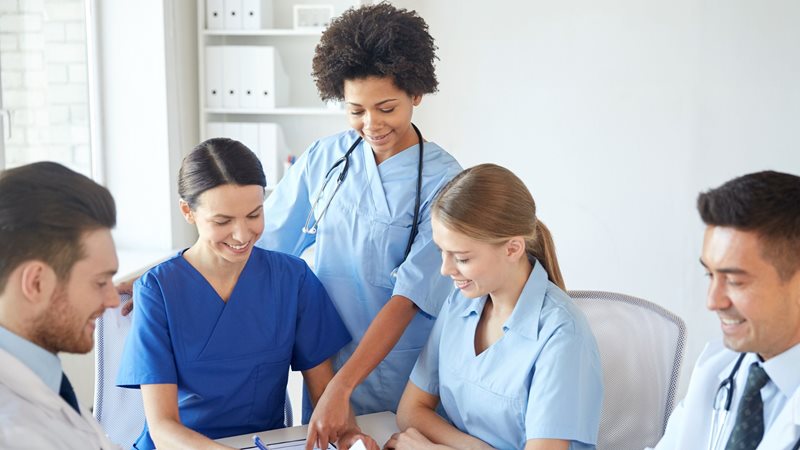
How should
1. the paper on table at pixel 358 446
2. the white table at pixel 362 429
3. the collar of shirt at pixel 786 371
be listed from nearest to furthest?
the collar of shirt at pixel 786 371
the paper on table at pixel 358 446
the white table at pixel 362 429

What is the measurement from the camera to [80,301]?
1.16m

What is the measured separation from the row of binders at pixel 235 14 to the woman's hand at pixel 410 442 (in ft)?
8.19

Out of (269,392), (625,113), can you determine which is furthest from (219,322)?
(625,113)

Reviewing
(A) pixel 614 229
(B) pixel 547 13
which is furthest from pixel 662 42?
(A) pixel 614 229

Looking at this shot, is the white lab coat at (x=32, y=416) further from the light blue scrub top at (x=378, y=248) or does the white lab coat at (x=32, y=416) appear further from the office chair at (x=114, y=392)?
the light blue scrub top at (x=378, y=248)

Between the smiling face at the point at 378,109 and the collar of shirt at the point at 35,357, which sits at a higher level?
the smiling face at the point at 378,109

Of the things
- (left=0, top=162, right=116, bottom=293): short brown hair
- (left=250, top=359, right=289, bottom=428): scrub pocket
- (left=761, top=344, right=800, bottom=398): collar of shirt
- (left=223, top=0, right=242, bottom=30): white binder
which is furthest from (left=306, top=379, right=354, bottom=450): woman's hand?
(left=223, top=0, right=242, bottom=30): white binder

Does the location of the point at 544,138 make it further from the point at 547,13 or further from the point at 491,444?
the point at 491,444

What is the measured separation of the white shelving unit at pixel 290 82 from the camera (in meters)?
3.76

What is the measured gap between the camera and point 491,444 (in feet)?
5.24

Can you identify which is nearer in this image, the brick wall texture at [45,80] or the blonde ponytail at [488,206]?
the blonde ponytail at [488,206]

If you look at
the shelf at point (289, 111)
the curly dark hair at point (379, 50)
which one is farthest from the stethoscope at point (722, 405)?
the shelf at point (289, 111)

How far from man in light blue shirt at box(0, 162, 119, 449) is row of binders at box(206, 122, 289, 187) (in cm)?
257

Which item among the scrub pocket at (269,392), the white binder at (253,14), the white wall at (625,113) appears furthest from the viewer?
the white binder at (253,14)
